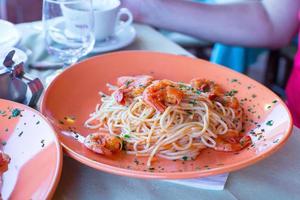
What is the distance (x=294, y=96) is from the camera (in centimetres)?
122

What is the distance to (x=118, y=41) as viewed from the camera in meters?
1.20

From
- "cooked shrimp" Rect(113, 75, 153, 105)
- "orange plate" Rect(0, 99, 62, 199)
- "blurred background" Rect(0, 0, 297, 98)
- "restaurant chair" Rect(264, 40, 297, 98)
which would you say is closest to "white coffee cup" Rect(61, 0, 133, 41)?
"cooked shrimp" Rect(113, 75, 153, 105)

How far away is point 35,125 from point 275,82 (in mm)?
1834

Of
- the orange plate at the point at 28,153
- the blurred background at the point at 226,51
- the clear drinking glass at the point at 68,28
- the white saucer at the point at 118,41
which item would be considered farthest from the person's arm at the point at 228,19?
the orange plate at the point at 28,153

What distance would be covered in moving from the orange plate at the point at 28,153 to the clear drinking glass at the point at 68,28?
0.28 meters

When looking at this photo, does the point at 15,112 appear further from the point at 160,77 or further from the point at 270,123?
the point at 270,123

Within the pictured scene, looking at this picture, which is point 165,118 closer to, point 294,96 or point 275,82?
point 294,96

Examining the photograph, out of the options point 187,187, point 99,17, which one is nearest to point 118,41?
point 99,17

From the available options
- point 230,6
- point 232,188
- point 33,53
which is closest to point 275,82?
point 230,6

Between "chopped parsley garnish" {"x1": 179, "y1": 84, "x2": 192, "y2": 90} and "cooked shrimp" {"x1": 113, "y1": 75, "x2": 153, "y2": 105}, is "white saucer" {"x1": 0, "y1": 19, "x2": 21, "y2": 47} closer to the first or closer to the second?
"cooked shrimp" {"x1": 113, "y1": 75, "x2": 153, "y2": 105}

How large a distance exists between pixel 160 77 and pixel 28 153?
393mm

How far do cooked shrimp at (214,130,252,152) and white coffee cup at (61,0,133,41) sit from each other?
1.56 feet

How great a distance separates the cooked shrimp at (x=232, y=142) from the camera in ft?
2.50

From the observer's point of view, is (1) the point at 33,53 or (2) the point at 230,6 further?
(2) the point at 230,6
